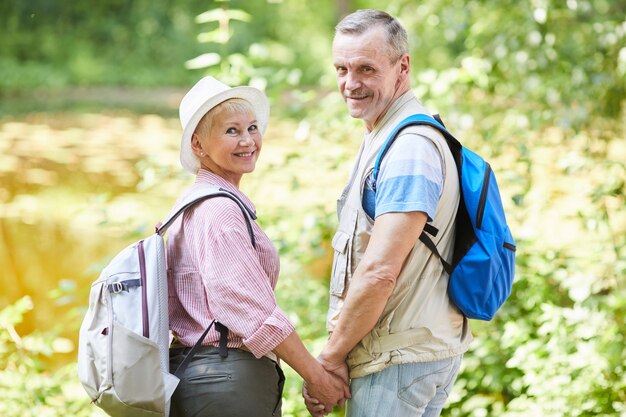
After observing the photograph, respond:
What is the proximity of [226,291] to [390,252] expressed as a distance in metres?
0.41

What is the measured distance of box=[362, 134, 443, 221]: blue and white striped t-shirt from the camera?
1940 millimetres

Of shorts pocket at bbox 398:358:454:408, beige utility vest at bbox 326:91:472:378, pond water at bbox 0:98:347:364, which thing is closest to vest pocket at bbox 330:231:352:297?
beige utility vest at bbox 326:91:472:378

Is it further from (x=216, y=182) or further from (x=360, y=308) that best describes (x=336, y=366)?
(x=216, y=182)

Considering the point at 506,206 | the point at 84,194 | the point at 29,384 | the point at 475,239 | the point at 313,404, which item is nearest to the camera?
the point at 475,239

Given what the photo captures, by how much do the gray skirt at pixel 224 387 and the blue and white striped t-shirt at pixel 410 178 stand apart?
50cm

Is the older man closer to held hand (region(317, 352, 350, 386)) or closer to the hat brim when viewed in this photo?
held hand (region(317, 352, 350, 386))

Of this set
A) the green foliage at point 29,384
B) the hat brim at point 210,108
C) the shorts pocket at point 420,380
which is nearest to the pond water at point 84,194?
the green foliage at point 29,384

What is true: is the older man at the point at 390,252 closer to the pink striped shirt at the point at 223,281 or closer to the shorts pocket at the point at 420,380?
the shorts pocket at the point at 420,380

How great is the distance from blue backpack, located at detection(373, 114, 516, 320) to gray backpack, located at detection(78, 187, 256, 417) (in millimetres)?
524

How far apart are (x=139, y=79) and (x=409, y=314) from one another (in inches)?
983

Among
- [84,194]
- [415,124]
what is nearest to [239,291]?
[415,124]

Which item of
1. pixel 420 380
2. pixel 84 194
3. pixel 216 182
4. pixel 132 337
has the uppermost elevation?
pixel 216 182

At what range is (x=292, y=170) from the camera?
457 centimetres

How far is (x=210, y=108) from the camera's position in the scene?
2150 millimetres
